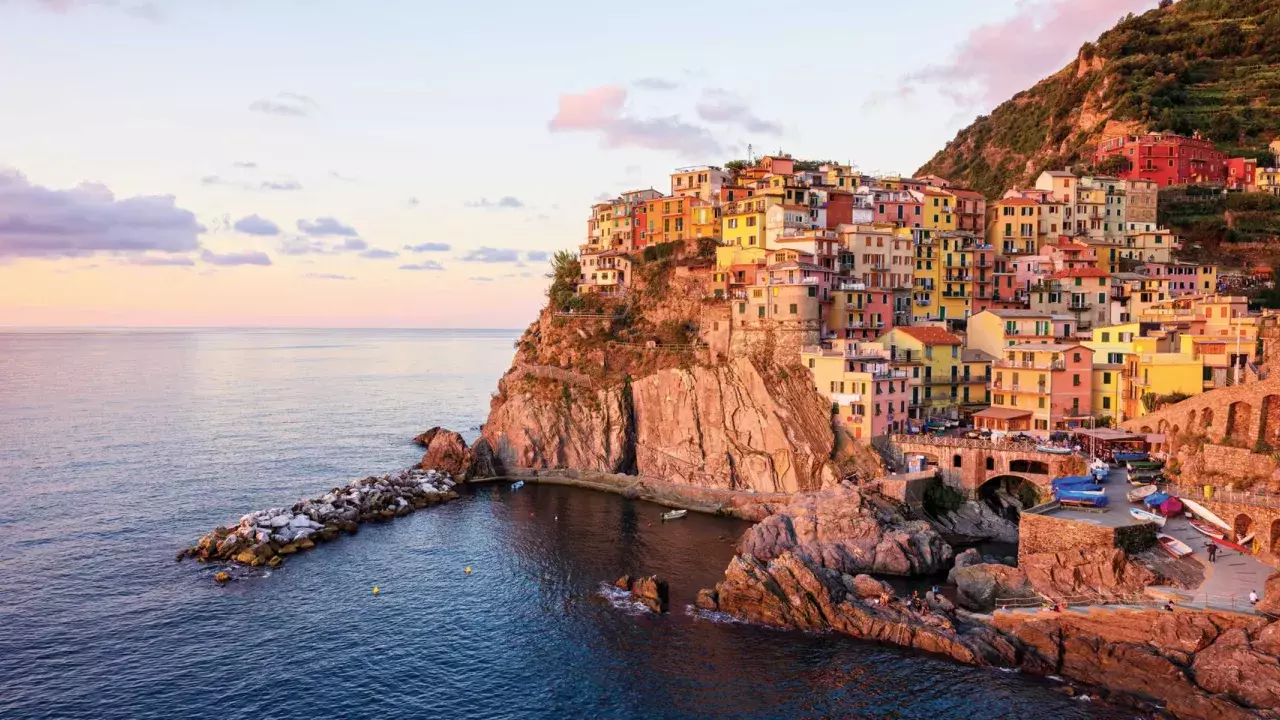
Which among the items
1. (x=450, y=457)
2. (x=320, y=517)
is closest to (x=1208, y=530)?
(x=320, y=517)

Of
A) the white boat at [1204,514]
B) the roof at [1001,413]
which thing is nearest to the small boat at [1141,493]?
the white boat at [1204,514]

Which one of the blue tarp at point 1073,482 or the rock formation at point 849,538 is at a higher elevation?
the blue tarp at point 1073,482

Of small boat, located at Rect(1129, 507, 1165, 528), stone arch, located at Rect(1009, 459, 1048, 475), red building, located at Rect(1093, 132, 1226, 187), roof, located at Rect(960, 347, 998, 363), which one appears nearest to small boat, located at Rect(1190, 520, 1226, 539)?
small boat, located at Rect(1129, 507, 1165, 528)

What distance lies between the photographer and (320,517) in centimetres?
5912

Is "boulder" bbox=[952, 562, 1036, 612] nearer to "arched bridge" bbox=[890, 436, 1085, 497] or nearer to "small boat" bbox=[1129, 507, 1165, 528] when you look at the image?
"small boat" bbox=[1129, 507, 1165, 528]

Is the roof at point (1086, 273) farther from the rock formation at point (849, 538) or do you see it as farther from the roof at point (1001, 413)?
the rock formation at point (849, 538)

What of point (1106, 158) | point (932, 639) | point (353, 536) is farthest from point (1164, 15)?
point (353, 536)

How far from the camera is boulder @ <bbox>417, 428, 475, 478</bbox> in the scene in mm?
74562

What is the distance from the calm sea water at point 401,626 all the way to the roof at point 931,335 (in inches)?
956

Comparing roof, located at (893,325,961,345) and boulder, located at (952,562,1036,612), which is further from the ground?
roof, located at (893,325,961,345)

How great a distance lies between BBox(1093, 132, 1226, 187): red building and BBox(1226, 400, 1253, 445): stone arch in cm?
6155

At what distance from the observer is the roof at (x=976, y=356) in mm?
69188

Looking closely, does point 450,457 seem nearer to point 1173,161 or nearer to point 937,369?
point 937,369

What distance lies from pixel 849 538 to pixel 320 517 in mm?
38573
